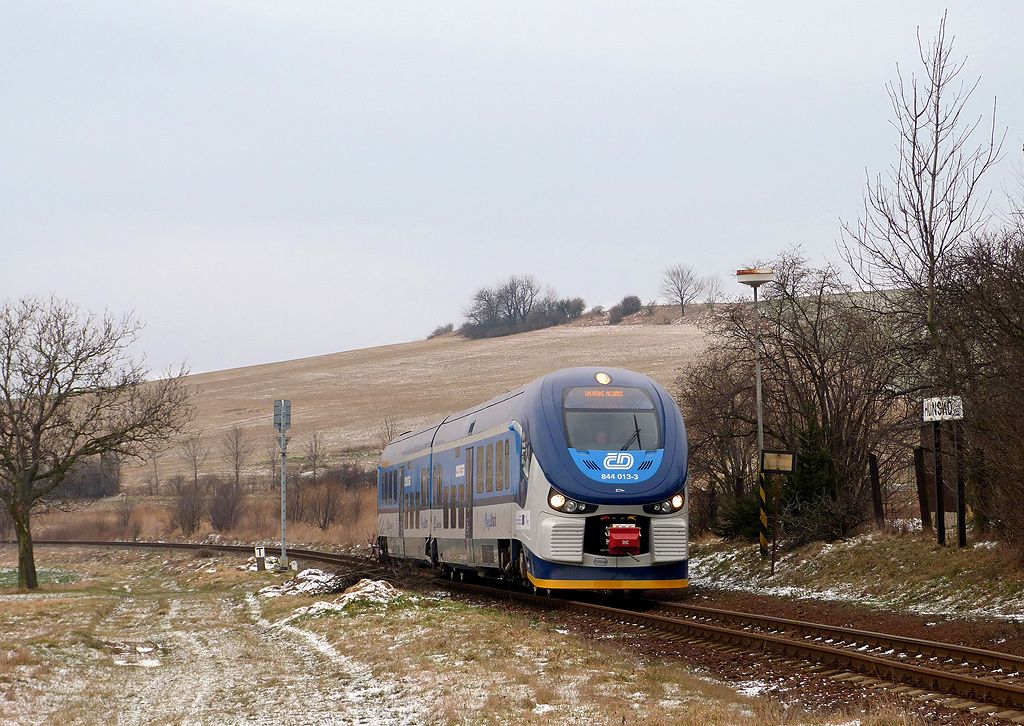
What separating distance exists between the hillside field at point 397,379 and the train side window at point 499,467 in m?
44.5

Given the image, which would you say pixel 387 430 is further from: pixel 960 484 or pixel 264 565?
pixel 960 484

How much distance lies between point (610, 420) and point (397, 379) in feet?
255

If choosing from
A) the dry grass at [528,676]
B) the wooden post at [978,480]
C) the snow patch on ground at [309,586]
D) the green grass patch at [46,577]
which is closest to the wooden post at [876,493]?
the wooden post at [978,480]

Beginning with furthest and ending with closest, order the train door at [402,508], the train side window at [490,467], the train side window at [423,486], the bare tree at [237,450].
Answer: the bare tree at [237,450]
the train door at [402,508]
the train side window at [423,486]
the train side window at [490,467]

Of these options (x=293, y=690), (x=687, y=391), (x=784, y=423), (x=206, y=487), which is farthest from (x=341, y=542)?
(x=293, y=690)

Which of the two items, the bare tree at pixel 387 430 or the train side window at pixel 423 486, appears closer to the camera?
the train side window at pixel 423 486

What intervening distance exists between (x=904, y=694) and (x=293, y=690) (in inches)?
243

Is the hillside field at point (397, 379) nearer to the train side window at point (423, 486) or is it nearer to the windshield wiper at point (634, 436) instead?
the train side window at point (423, 486)

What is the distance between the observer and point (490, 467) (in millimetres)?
21938

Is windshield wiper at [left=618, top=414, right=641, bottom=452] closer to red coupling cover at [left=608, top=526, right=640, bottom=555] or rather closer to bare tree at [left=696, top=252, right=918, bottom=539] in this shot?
red coupling cover at [left=608, top=526, right=640, bottom=555]

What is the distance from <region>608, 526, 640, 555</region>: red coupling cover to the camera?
18.8m

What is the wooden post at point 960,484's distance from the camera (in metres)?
18.2

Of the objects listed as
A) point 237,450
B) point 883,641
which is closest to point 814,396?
point 883,641

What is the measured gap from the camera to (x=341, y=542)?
50.8 metres
